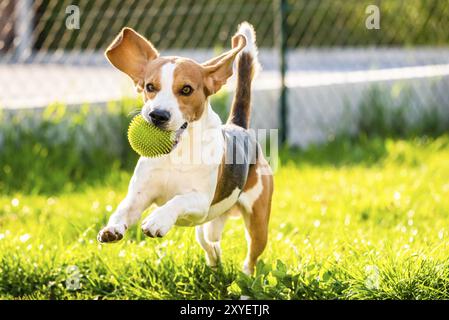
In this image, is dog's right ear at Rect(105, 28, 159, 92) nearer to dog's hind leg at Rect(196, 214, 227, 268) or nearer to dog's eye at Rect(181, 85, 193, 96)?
dog's eye at Rect(181, 85, 193, 96)

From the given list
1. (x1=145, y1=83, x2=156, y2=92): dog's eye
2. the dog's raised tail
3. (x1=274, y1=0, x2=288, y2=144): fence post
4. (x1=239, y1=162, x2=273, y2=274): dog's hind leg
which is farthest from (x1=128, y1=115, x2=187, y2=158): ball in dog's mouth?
(x1=274, y1=0, x2=288, y2=144): fence post

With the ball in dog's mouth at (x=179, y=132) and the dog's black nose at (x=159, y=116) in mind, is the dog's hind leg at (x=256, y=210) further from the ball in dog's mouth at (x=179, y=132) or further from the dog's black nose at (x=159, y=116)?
the dog's black nose at (x=159, y=116)

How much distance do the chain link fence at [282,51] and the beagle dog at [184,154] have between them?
318 centimetres

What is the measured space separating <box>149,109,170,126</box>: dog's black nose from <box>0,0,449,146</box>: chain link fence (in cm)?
354

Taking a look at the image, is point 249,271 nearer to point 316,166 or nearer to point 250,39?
point 250,39

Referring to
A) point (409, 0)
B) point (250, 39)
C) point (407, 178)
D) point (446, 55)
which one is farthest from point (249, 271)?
point (409, 0)

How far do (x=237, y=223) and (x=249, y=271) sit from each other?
0.99 m

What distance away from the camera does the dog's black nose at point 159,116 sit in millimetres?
2861

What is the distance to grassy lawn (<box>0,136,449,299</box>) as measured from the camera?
11.0ft

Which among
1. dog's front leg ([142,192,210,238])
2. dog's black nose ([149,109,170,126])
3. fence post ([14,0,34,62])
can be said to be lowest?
dog's front leg ([142,192,210,238])

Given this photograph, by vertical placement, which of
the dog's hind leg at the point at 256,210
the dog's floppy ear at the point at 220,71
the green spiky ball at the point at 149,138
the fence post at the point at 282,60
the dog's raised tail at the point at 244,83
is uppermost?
the fence post at the point at 282,60

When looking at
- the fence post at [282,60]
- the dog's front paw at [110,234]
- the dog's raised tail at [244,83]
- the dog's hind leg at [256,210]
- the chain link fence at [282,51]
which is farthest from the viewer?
the chain link fence at [282,51]

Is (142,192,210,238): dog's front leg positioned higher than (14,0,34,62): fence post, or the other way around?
(14,0,34,62): fence post

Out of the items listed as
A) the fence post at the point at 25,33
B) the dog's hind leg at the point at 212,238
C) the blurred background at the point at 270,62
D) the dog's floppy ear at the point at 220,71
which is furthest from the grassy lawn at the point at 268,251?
the fence post at the point at 25,33
